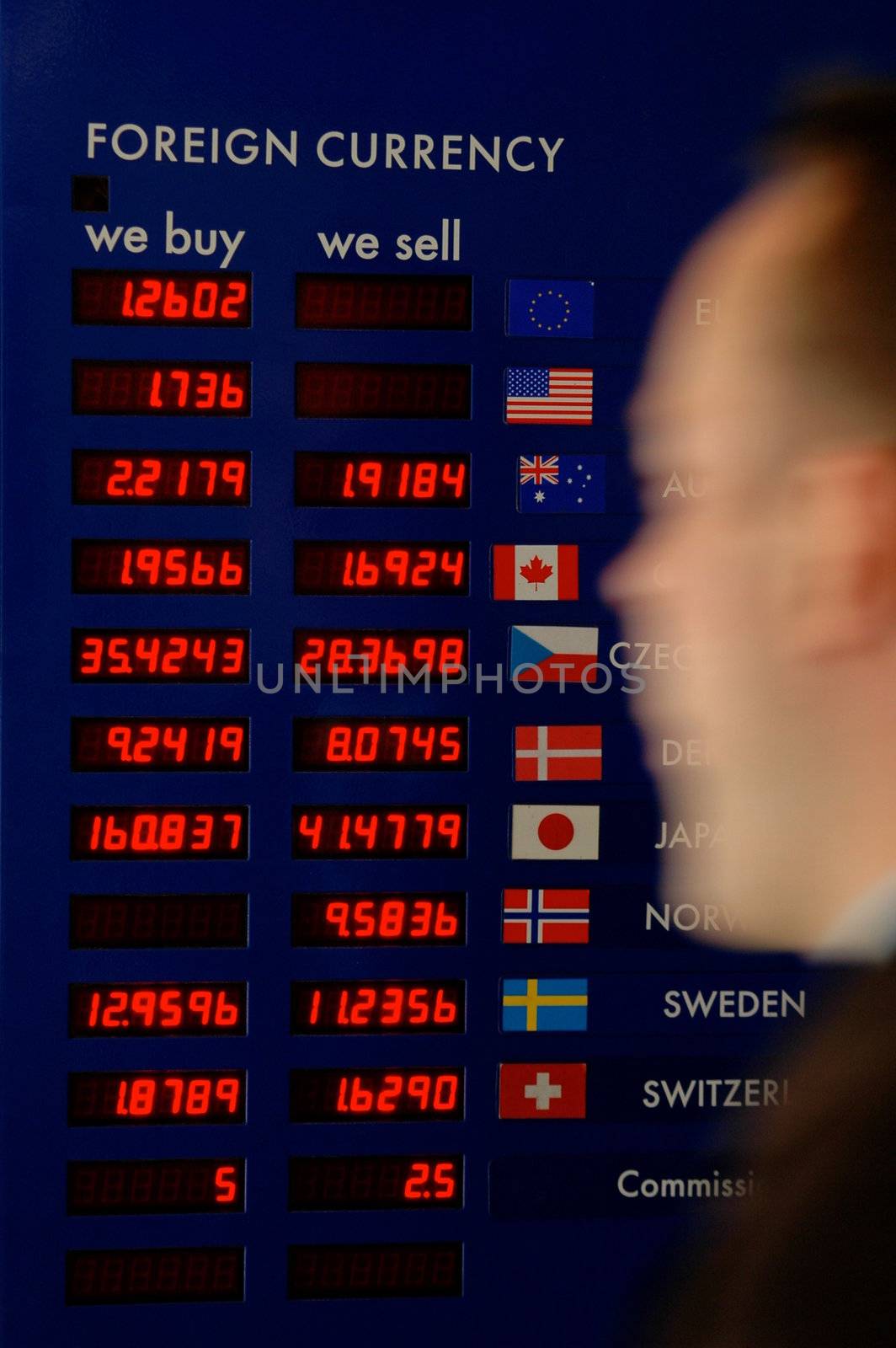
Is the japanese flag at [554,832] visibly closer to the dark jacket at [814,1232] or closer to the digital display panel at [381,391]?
the dark jacket at [814,1232]

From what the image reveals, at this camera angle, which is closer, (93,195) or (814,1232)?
(93,195)

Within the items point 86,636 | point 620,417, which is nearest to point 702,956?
point 620,417

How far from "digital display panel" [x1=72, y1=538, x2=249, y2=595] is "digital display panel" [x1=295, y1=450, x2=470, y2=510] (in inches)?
4.8

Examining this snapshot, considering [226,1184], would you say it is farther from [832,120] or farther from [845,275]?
[832,120]

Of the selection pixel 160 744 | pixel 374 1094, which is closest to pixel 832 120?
pixel 160 744

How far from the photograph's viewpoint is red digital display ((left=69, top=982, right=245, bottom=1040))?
1.88 meters

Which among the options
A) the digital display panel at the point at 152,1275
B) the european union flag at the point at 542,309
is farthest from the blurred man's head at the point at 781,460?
the digital display panel at the point at 152,1275

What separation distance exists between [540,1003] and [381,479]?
72cm

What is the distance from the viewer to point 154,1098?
189 centimetres

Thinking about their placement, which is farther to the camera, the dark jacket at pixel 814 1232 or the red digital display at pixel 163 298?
the dark jacket at pixel 814 1232

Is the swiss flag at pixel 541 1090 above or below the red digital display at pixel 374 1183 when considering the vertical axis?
above

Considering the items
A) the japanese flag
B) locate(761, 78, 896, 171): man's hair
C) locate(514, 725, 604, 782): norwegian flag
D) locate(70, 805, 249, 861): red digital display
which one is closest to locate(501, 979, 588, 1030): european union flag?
the japanese flag

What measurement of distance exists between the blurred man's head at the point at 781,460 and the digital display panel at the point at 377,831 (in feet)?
0.93

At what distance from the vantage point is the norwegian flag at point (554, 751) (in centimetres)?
191
